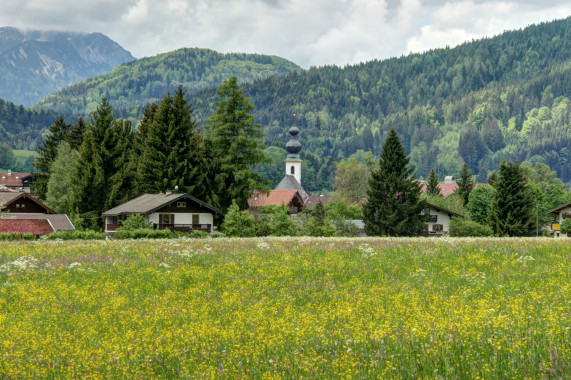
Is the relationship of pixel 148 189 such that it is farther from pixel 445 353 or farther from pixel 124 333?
pixel 445 353

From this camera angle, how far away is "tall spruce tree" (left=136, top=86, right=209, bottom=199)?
68000 mm

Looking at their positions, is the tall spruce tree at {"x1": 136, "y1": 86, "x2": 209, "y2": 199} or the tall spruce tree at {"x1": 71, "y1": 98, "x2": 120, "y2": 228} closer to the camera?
the tall spruce tree at {"x1": 136, "y1": 86, "x2": 209, "y2": 199}

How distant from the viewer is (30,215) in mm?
73688

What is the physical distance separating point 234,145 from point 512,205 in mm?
38215

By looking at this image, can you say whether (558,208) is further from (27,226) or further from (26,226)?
(26,226)

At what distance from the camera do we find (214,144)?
68625mm

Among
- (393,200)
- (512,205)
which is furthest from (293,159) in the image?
(512,205)

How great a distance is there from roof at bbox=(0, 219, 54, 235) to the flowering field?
4514 cm

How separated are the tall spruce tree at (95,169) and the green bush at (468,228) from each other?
51.2m

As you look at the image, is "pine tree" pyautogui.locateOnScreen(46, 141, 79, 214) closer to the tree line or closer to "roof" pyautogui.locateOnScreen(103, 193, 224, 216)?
the tree line

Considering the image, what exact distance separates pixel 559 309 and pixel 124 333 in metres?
8.57

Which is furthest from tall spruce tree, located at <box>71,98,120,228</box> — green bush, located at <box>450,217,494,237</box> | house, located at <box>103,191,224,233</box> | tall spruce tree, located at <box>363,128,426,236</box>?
green bush, located at <box>450,217,494,237</box>

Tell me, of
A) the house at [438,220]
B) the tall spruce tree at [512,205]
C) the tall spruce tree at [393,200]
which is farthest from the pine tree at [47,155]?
the tall spruce tree at [512,205]

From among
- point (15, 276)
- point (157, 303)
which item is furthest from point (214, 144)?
point (157, 303)
